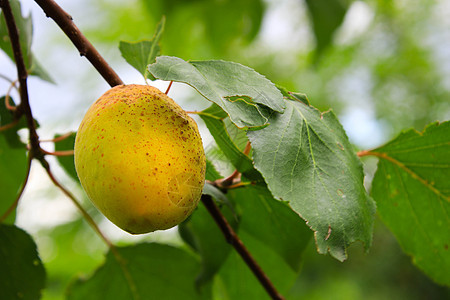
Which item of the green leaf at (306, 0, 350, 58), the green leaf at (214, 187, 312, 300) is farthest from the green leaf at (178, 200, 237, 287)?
the green leaf at (306, 0, 350, 58)

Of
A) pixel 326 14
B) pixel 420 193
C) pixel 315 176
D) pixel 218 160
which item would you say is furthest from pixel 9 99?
pixel 326 14

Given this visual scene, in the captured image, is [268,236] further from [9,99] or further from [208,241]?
[9,99]

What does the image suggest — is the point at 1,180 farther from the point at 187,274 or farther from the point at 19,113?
the point at 187,274

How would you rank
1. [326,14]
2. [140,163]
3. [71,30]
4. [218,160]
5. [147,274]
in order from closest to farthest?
[140,163] < [71,30] < [218,160] < [147,274] < [326,14]

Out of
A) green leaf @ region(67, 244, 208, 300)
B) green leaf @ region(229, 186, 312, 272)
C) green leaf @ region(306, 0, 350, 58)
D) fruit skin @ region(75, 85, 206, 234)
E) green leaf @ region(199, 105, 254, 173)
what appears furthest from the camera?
→ green leaf @ region(306, 0, 350, 58)

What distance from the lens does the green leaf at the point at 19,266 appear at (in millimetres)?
613

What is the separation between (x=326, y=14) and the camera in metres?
1.16

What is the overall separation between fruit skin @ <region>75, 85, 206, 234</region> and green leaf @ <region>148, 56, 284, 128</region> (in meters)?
0.04

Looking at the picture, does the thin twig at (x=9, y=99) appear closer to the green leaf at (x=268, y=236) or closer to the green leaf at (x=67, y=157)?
the green leaf at (x=67, y=157)

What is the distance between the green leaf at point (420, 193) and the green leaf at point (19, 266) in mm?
481

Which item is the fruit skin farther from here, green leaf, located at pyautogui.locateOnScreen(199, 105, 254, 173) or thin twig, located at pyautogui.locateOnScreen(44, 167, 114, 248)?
thin twig, located at pyautogui.locateOnScreen(44, 167, 114, 248)

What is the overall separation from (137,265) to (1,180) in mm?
260

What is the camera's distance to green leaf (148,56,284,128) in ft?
1.22

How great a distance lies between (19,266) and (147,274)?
178mm
